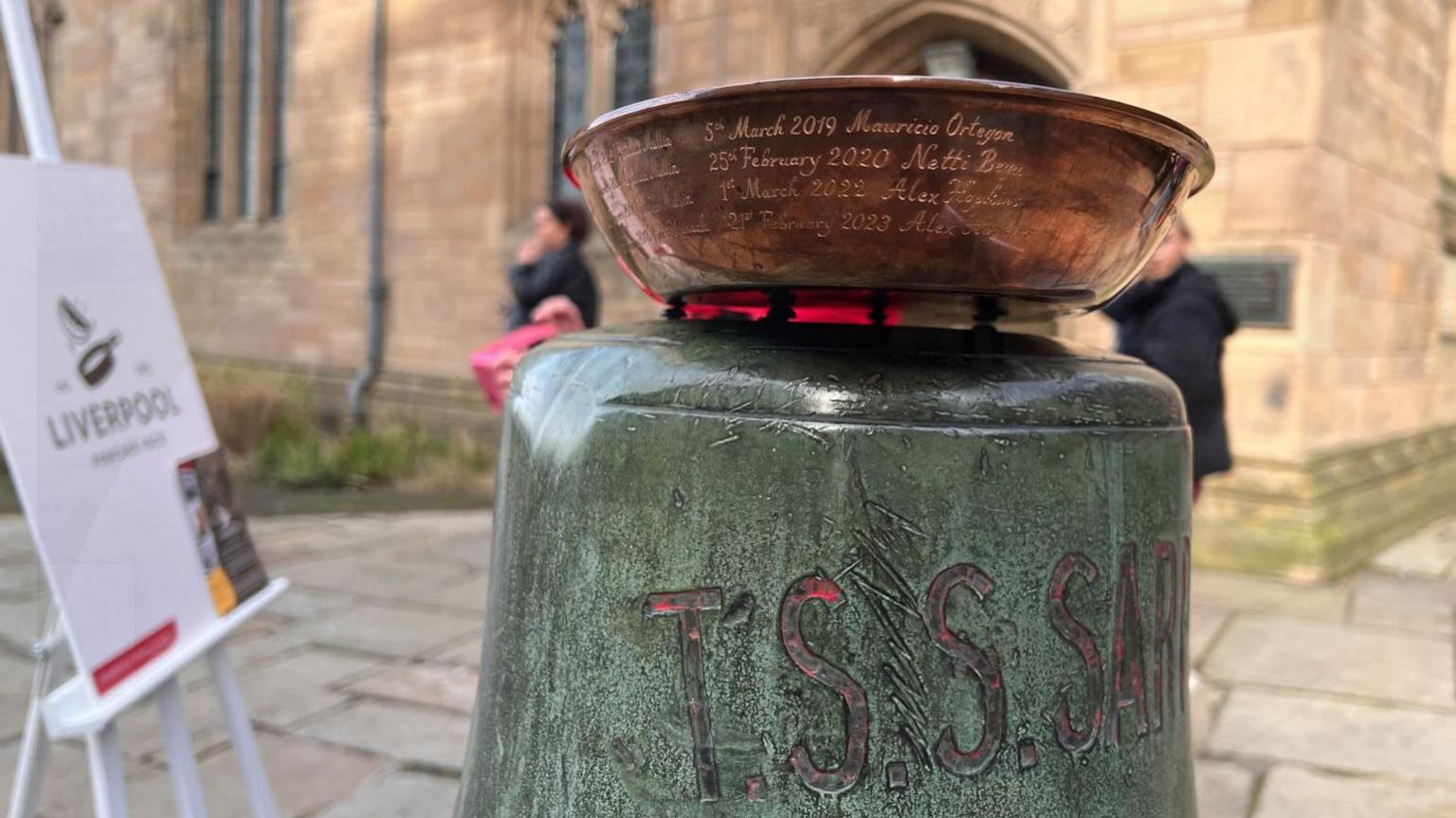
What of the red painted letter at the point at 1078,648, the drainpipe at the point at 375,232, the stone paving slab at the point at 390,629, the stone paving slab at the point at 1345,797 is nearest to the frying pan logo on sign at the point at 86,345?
the red painted letter at the point at 1078,648

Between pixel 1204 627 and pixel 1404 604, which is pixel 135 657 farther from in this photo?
pixel 1404 604

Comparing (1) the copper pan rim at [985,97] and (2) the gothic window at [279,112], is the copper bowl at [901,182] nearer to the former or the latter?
(1) the copper pan rim at [985,97]

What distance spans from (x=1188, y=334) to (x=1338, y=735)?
1307mm

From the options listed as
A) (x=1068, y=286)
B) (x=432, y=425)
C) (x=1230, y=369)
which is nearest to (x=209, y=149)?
(x=432, y=425)

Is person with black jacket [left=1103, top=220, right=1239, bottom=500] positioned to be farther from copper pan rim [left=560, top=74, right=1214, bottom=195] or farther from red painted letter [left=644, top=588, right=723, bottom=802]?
red painted letter [left=644, top=588, right=723, bottom=802]

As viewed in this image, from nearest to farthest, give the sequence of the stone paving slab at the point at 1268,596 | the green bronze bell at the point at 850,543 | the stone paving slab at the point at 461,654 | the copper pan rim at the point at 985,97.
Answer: the copper pan rim at the point at 985,97 → the green bronze bell at the point at 850,543 → the stone paving slab at the point at 461,654 → the stone paving slab at the point at 1268,596

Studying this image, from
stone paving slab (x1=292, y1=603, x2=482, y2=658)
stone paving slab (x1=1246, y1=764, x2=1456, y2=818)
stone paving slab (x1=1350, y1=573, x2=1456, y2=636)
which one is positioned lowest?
stone paving slab (x1=292, y1=603, x2=482, y2=658)

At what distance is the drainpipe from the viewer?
973 cm

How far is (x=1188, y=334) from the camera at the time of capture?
3467mm

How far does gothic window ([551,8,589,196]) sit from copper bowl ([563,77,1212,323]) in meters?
8.21

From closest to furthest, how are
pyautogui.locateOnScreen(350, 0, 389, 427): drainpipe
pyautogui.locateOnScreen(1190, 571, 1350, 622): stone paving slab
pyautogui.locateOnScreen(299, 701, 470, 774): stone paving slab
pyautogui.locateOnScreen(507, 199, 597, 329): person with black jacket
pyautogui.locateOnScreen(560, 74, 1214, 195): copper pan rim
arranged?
pyautogui.locateOnScreen(560, 74, 1214, 195): copper pan rim → pyautogui.locateOnScreen(299, 701, 470, 774): stone paving slab → pyautogui.locateOnScreen(507, 199, 597, 329): person with black jacket → pyautogui.locateOnScreen(1190, 571, 1350, 622): stone paving slab → pyautogui.locateOnScreen(350, 0, 389, 427): drainpipe

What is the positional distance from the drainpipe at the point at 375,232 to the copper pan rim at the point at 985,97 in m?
9.36

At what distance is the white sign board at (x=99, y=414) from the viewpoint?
→ 168 cm

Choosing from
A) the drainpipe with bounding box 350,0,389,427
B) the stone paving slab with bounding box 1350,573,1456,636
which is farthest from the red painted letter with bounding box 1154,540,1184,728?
the drainpipe with bounding box 350,0,389,427
